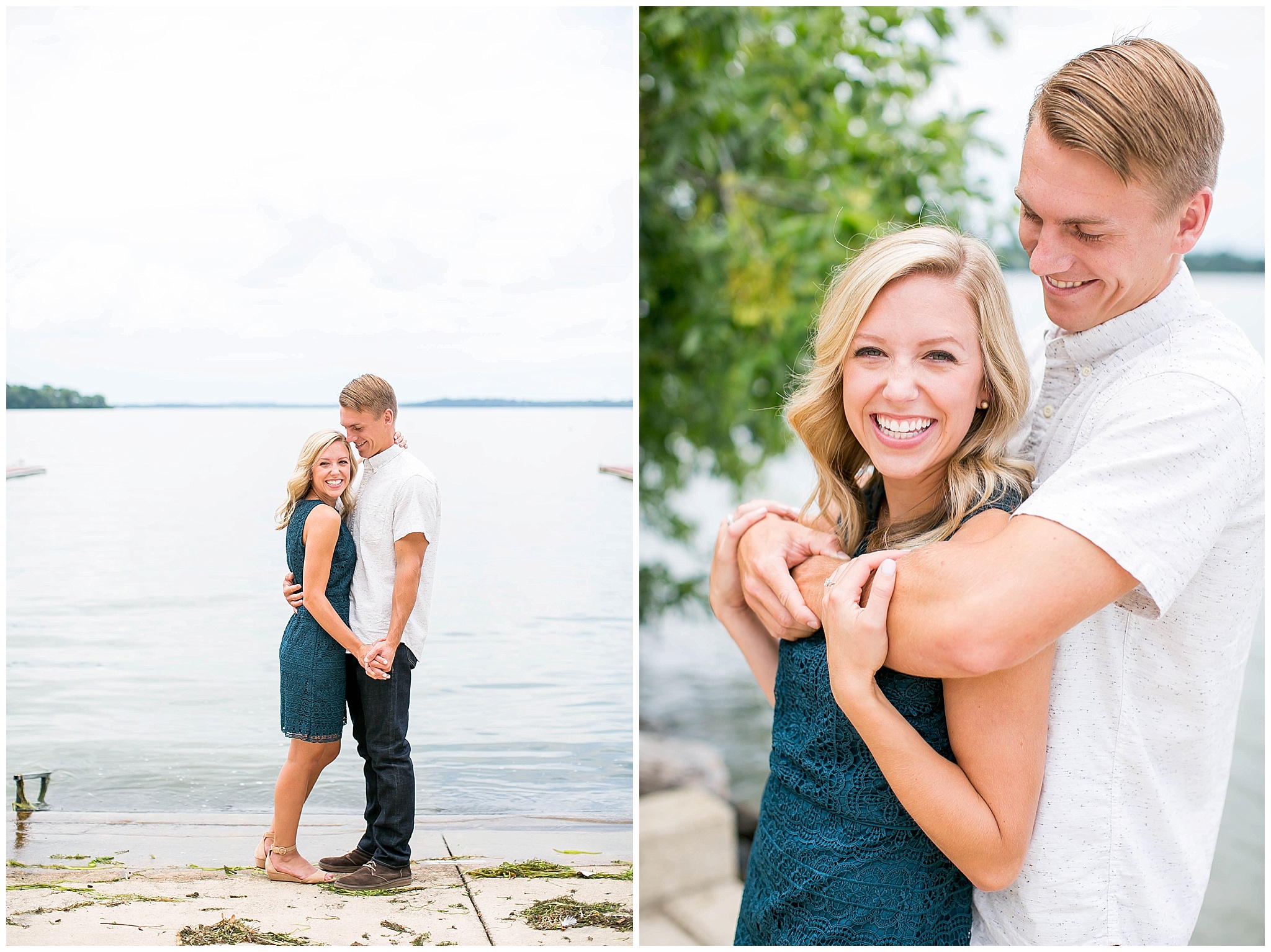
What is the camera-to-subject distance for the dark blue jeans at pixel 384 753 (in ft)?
4.92

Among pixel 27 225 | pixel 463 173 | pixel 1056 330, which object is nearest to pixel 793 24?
pixel 463 173

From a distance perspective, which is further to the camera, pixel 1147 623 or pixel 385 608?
pixel 385 608

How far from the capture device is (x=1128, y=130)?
106cm

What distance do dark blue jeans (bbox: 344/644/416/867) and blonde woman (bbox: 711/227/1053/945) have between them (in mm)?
581

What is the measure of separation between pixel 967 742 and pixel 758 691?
4315mm

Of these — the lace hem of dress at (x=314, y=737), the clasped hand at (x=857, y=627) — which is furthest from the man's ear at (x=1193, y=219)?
the lace hem of dress at (x=314, y=737)

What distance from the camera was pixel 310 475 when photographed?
150 cm

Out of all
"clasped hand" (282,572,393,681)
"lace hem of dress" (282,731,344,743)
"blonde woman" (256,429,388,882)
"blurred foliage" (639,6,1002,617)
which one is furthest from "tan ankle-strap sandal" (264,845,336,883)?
"blurred foliage" (639,6,1002,617)

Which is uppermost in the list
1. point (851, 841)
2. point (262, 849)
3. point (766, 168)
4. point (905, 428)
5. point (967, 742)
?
point (766, 168)

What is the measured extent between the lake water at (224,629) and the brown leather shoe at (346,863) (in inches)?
3.0

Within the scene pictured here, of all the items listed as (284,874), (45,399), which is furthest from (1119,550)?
(45,399)

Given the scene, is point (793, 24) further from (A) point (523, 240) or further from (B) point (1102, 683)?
(B) point (1102, 683)

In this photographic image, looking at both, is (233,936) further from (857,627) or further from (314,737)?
(857,627)

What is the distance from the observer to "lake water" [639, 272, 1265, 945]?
2.47m
